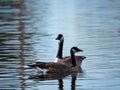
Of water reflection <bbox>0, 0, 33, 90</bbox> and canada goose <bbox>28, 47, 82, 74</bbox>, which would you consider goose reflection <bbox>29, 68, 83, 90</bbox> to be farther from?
water reflection <bbox>0, 0, 33, 90</bbox>

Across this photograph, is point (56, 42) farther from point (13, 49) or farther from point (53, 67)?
point (53, 67)

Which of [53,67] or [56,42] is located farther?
[56,42]

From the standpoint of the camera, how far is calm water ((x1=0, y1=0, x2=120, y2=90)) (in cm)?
1809

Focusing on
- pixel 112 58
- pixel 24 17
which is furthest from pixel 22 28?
pixel 112 58

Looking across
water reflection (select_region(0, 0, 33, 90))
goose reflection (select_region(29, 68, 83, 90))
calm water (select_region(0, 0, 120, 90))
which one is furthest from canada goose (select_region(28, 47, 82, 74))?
water reflection (select_region(0, 0, 33, 90))

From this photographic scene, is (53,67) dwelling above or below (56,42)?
above

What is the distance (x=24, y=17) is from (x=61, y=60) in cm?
1582

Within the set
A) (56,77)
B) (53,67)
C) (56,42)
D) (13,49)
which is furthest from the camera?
(56,42)

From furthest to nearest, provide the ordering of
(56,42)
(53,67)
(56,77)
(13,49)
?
1. (56,42)
2. (13,49)
3. (53,67)
4. (56,77)

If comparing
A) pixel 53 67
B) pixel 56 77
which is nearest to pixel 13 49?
pixel 53 67

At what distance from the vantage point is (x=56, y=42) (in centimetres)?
2605

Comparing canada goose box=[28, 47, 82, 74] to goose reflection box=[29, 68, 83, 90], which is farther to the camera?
canada goose box=[28, 47, 82, 74]

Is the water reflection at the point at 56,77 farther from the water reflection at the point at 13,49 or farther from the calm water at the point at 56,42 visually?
the water reflection at the point at 13,49

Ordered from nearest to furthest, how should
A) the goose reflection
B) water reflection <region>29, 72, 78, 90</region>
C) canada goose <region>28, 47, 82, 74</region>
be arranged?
water reflection <region>29, 72, 78, 90</region> → the goose reflection → canada goose <region>28, 47, 82, 74</region>
